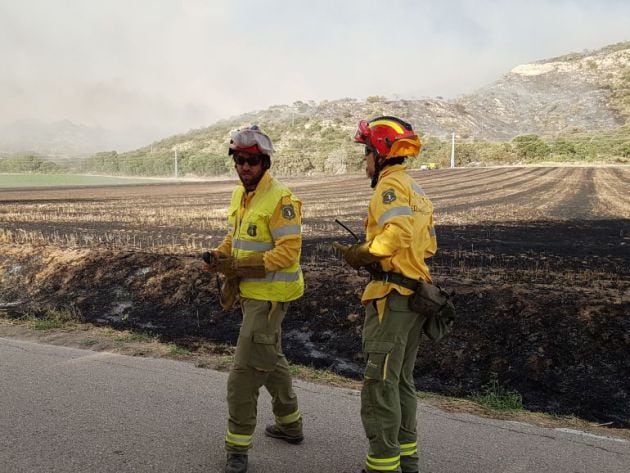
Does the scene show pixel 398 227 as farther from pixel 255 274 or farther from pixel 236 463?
pixel 236 463

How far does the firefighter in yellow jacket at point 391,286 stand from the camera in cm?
336

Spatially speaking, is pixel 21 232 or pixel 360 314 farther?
pixel 21 232

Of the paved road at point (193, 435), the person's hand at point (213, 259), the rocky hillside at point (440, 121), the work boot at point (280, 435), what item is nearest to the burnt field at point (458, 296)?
the paved road at point (193, 435)

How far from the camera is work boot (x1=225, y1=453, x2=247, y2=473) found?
3.66 meters

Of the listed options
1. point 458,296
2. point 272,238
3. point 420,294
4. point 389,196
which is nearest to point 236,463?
point 272,238

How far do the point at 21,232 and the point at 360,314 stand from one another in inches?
526

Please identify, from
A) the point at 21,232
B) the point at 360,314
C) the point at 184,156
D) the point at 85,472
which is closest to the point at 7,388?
the point at 85,472

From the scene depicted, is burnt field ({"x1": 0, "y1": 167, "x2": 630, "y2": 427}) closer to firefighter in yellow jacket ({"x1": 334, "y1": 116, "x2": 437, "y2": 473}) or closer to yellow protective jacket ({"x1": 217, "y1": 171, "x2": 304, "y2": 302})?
firefighter in yellow jacket ({"x1": 334, "y1": 116, "x2": 437, "y2": 473})

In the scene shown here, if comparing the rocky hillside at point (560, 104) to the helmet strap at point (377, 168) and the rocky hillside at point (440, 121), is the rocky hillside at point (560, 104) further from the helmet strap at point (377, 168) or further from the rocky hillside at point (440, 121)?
the helmet strap at point (377, 168)

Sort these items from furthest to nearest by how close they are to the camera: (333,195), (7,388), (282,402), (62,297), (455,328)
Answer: (333,195)
(62,297)
(455,328)
(7,388)
(282,402)

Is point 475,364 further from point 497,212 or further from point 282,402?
point 497,212

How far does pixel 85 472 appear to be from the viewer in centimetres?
368

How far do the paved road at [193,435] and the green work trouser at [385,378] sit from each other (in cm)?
53

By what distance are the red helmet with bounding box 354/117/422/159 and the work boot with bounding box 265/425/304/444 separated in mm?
2067
